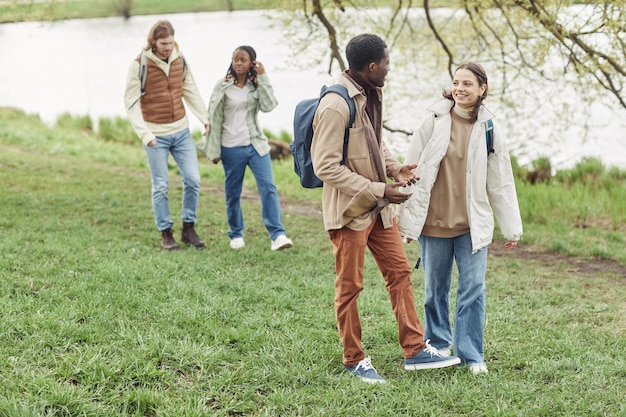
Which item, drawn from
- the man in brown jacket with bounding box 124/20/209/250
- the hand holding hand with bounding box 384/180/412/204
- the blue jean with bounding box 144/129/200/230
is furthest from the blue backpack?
the blue jean with bounding box 144/129/200/230

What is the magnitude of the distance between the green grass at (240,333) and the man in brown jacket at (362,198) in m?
0.21

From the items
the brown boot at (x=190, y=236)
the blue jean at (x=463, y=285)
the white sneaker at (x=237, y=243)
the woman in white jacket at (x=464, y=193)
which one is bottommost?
the white sneaker at (x=237, y=243)

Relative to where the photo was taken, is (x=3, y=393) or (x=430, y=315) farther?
(x=430, y=315)

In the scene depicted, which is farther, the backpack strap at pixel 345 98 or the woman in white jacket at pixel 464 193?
the woman in white jacket at pixel 464 193

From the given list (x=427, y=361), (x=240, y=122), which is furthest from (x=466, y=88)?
(x=240, y=122)

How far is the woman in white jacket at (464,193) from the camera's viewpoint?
3961 millimetres

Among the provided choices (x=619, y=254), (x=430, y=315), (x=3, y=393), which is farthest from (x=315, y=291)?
(x=619, y=254)

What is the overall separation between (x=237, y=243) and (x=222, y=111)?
1292 mm

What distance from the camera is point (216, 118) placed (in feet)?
22.1

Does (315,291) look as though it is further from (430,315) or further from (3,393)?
(3,393)

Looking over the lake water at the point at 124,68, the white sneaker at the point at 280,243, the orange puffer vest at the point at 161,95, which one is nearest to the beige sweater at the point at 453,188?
the white sneaker at the point at 280,243

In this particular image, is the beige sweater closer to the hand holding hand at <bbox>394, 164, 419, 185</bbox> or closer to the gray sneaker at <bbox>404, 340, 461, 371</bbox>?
the hand holding hand at <bbox>394, 164, 419, 185</bbox>

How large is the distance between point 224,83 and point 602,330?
384 cm

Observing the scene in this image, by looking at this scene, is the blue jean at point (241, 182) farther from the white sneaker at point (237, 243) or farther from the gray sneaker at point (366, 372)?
the gray sneaker at point (366, 372)
